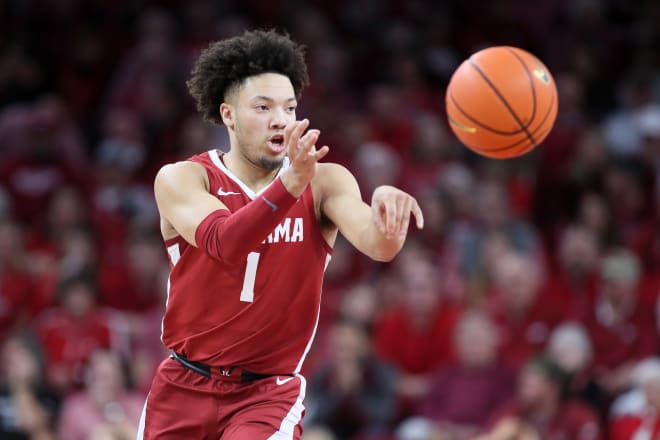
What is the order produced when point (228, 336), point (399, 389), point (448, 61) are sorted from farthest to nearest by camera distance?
point (448, 61)
point (399, 389)
point (228, 336)

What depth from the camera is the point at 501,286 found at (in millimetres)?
8711

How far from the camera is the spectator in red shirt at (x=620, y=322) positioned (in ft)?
27.6

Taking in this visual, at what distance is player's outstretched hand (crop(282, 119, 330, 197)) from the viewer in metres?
3.95

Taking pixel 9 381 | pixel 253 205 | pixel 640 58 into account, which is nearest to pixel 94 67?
pixel 9 381

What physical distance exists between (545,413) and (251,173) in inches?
141

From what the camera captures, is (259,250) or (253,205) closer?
(253,205)

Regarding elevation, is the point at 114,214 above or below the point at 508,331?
above

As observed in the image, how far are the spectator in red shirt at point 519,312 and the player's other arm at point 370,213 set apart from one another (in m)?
4.12

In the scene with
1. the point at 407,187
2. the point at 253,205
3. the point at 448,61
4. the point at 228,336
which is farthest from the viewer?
the point at 448,61

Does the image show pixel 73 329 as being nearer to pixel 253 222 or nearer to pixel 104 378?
pixel 104 378

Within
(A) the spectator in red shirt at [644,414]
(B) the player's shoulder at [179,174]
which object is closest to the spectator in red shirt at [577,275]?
(A) the spectator in red shirt at [644,414]

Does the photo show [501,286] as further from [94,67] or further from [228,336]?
[94,67]

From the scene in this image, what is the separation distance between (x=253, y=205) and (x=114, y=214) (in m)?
6.72

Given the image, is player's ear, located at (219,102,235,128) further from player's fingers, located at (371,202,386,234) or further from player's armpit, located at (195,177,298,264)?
player's fingers, located at (371,202,386,234)
